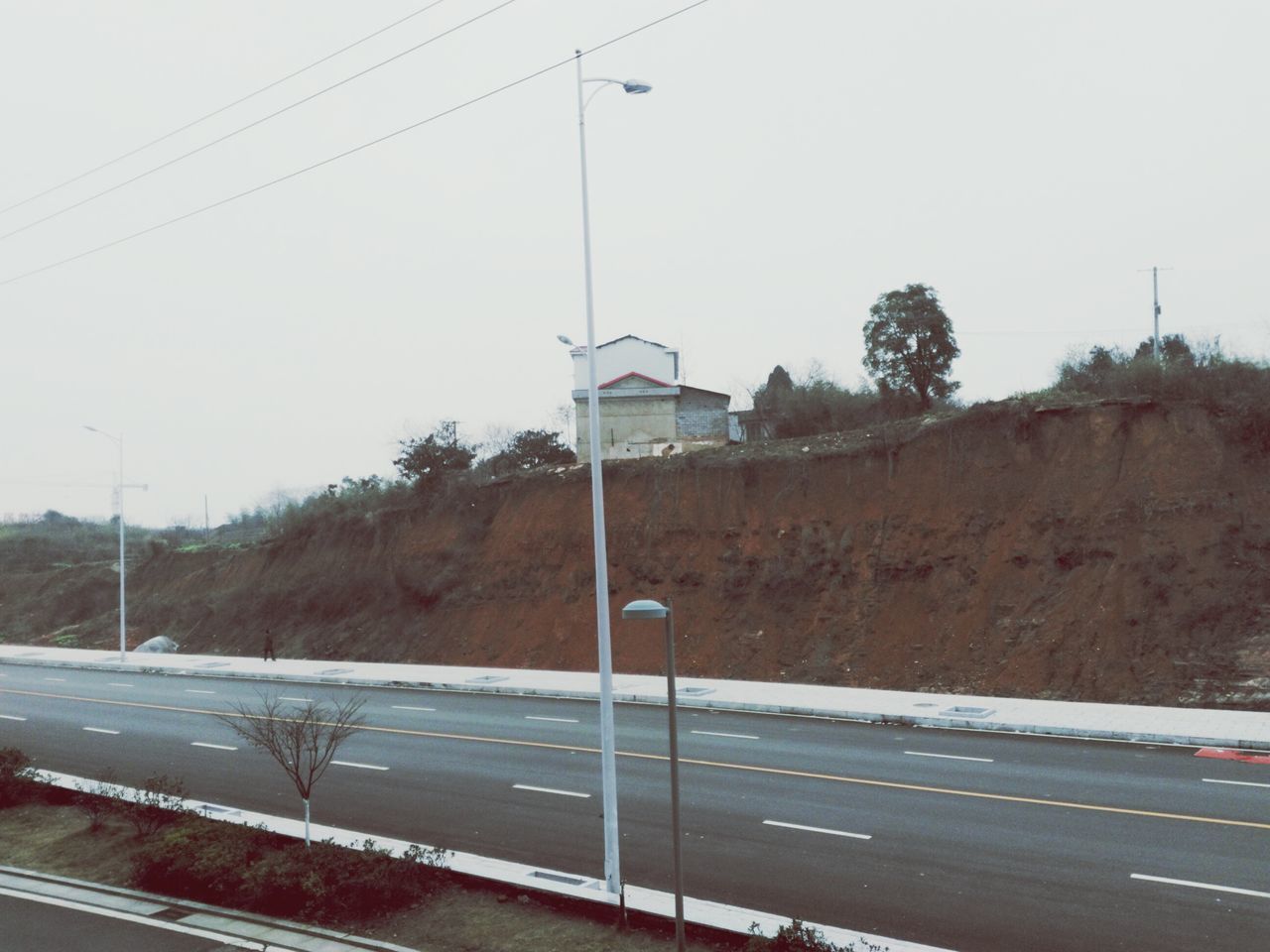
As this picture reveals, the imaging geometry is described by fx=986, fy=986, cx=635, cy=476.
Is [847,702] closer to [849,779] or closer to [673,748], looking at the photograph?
[849,779]

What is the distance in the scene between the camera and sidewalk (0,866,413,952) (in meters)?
9.77

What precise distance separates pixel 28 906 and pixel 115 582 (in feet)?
171

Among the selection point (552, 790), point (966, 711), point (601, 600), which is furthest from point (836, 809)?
point (966, 711)

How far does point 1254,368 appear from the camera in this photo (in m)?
26.9

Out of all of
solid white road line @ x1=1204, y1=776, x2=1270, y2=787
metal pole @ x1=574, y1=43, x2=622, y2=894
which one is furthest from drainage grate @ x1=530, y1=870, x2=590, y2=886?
solid white road line @ x1=1204, y1=776, x2=1270, y2=787

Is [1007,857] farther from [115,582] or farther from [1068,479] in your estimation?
[115,582]

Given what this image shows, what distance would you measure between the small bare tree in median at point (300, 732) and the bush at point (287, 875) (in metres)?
0.73

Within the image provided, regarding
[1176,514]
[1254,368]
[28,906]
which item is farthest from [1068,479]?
[28,906]

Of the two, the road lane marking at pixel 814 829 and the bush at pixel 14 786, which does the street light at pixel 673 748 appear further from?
the bush at pixel 14 786

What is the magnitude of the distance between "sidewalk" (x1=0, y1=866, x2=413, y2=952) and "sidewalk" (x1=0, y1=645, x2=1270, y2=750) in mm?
13469

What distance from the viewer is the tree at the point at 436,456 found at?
4469cm

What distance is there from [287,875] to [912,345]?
97.6 ft

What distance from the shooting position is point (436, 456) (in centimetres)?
4472

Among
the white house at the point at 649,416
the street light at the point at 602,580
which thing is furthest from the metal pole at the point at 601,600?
the white house at the point at 649,416
